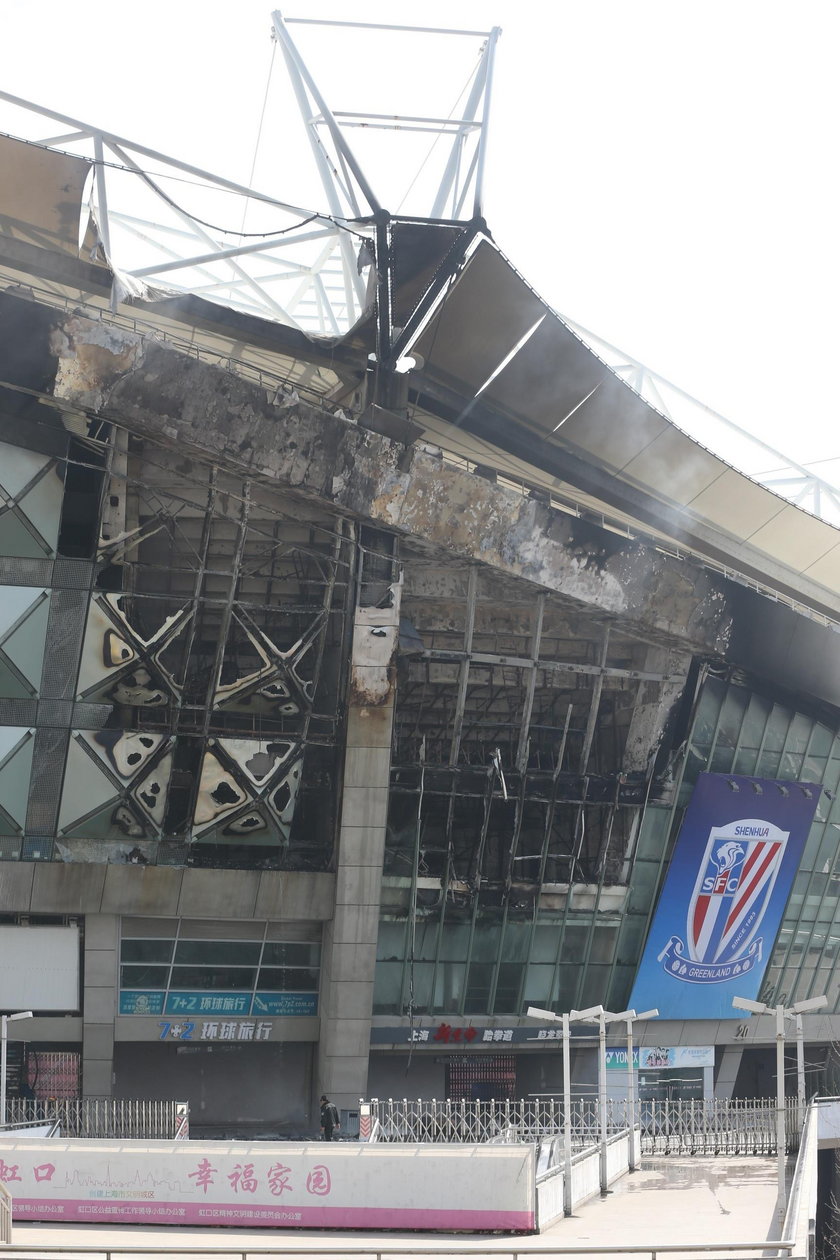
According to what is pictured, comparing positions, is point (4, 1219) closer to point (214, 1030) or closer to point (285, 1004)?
point (214, 1030)

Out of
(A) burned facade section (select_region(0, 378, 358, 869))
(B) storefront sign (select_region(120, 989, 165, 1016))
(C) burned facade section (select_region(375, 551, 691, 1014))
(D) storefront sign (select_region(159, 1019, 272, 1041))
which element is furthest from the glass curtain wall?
(B) storefront sign (select_region(120, 989, 165, 1016))

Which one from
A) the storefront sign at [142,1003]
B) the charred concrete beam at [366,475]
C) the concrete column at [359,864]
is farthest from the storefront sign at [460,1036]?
the charred concrete beam at [366,475]

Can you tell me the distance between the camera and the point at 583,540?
3738 centimetres

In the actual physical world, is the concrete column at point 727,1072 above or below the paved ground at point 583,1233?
below

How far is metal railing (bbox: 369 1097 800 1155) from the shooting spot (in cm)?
2752

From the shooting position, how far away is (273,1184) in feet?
70.0

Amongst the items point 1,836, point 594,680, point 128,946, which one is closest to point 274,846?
point 128,946

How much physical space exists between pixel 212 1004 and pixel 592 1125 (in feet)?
40.3

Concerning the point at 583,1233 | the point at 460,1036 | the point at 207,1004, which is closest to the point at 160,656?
the point at 207,1004

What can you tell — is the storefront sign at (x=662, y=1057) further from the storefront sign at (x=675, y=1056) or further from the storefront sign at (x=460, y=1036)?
the storefront sign at (x=460, y=1036)

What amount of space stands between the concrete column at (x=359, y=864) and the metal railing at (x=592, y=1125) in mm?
2176

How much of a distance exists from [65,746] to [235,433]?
979cm

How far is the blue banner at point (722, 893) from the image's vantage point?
42656 millimetres

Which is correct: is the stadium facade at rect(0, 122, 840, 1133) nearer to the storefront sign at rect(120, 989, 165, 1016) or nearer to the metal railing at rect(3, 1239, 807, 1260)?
the storefront sign at rect(120, 989, 165, 1016)
